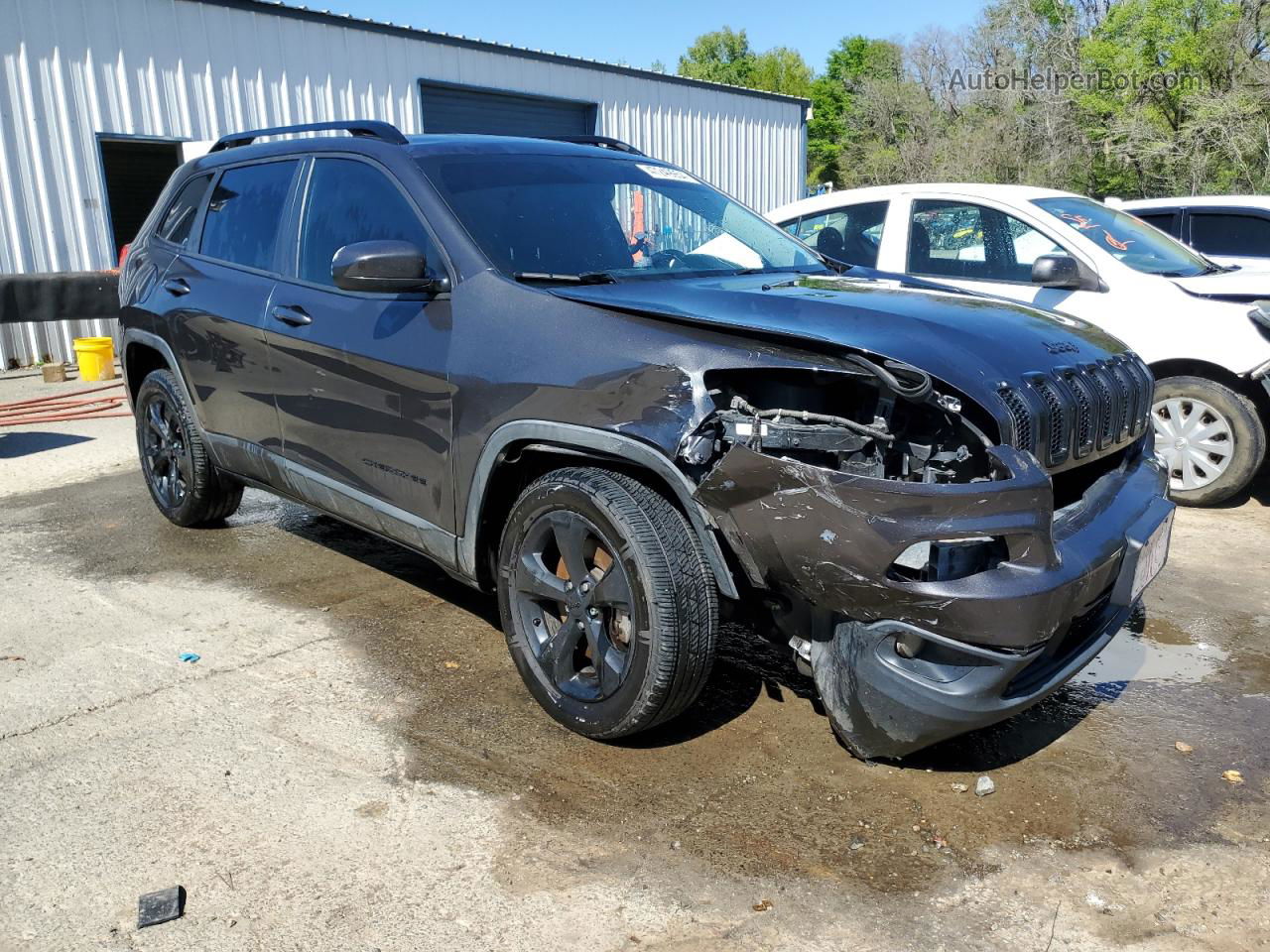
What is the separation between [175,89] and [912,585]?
502 inches

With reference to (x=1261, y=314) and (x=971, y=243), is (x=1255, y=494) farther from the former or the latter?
(x=971, y=243)

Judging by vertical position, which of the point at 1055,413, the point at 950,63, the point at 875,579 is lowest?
the point at 875,579

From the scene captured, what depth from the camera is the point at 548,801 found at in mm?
2965

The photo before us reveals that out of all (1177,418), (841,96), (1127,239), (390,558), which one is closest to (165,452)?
(390,558)

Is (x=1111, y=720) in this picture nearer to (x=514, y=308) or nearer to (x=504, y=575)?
(x=504, y=575)

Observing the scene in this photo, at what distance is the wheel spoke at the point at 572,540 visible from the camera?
3.08 metres

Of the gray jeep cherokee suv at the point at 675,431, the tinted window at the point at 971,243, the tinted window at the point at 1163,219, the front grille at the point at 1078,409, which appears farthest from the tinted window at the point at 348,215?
the tinted window at the point at 1163,219

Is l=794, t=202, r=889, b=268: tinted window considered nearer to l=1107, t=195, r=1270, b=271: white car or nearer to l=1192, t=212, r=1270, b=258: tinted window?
Answer: l=1107, t=195, r=1270, b=271: white car

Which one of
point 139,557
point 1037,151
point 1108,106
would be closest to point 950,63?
point 1037,151

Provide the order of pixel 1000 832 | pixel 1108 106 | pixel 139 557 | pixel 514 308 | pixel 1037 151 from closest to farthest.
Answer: pixel 1000 832
pixel 514 308
pixel 139 557
pixel 1108 106
pixel 1037 151

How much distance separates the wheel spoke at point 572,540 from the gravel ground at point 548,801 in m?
0.58

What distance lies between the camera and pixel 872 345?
Answer: 2.67 metres

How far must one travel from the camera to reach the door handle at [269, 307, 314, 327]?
4031mm

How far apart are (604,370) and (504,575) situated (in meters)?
0.80
